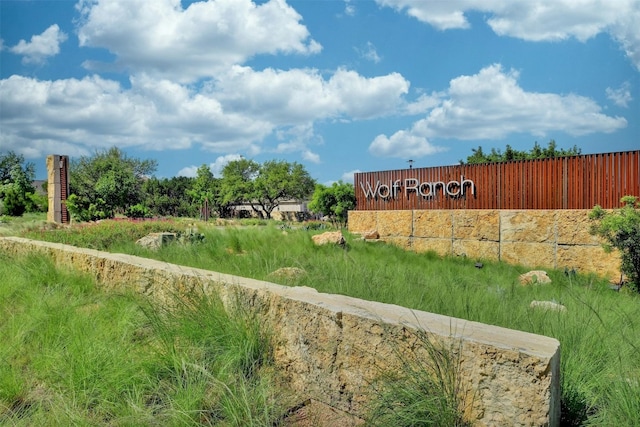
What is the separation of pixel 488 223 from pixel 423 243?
1972mm

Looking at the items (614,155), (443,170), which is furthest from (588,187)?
(443,170)

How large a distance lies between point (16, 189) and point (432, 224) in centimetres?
2685

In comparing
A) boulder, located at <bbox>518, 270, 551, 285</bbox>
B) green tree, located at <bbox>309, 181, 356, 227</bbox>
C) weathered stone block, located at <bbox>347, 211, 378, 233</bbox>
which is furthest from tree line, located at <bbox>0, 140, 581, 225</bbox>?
boulder, located at <bbox>518, 270, 551, 285</bbox>

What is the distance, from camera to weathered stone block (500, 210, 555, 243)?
1238 centimetres

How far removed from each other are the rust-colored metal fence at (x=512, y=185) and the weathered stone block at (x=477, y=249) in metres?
0.98

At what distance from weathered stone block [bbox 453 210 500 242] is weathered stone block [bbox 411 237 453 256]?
12.9 inches

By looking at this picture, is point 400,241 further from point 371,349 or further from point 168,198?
point 168,198

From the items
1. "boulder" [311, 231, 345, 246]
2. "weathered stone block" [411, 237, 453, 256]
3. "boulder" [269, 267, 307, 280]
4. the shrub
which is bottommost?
"weathered stone block" [411, 237, 453, 256]

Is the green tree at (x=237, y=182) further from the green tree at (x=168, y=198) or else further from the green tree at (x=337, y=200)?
the green tree at (x=337, y=200)

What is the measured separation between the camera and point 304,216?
47.0 meters

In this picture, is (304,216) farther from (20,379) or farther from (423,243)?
(20,379)

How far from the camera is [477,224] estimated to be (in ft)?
44.6

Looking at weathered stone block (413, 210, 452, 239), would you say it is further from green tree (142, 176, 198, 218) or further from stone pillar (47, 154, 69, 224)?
green tree (142, 176, 198, 218)

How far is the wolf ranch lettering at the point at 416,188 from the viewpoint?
46.6ft
